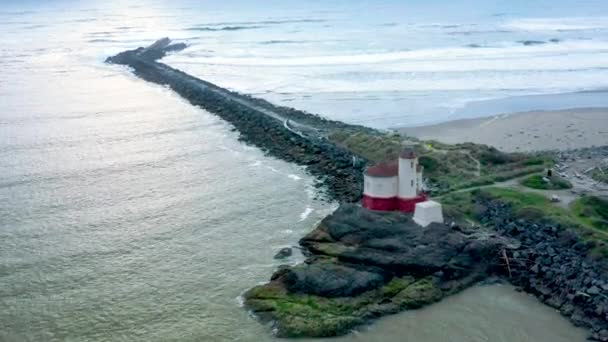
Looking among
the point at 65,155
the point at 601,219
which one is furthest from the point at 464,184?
the point at 65,155

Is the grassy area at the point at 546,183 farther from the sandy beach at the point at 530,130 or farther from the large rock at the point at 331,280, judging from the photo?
the sandy beach at the point at 530,130

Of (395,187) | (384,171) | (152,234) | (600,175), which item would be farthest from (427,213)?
(152,234)

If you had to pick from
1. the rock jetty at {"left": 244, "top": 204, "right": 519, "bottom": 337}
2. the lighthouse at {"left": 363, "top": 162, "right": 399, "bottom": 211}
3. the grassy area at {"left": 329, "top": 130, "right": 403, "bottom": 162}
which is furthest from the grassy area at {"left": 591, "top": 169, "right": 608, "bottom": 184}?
the lighthouse at {"left": 363, "top": 162, "right": 399, "bottom": 211}

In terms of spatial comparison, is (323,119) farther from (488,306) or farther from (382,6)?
(382,6)

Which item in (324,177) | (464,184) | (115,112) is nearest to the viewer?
(464,184)

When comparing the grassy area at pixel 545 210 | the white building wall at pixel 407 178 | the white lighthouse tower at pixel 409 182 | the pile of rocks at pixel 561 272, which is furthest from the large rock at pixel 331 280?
the grassy area at pixel 545 210

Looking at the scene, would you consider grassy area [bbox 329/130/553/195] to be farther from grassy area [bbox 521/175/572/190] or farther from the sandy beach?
the sandy beach
